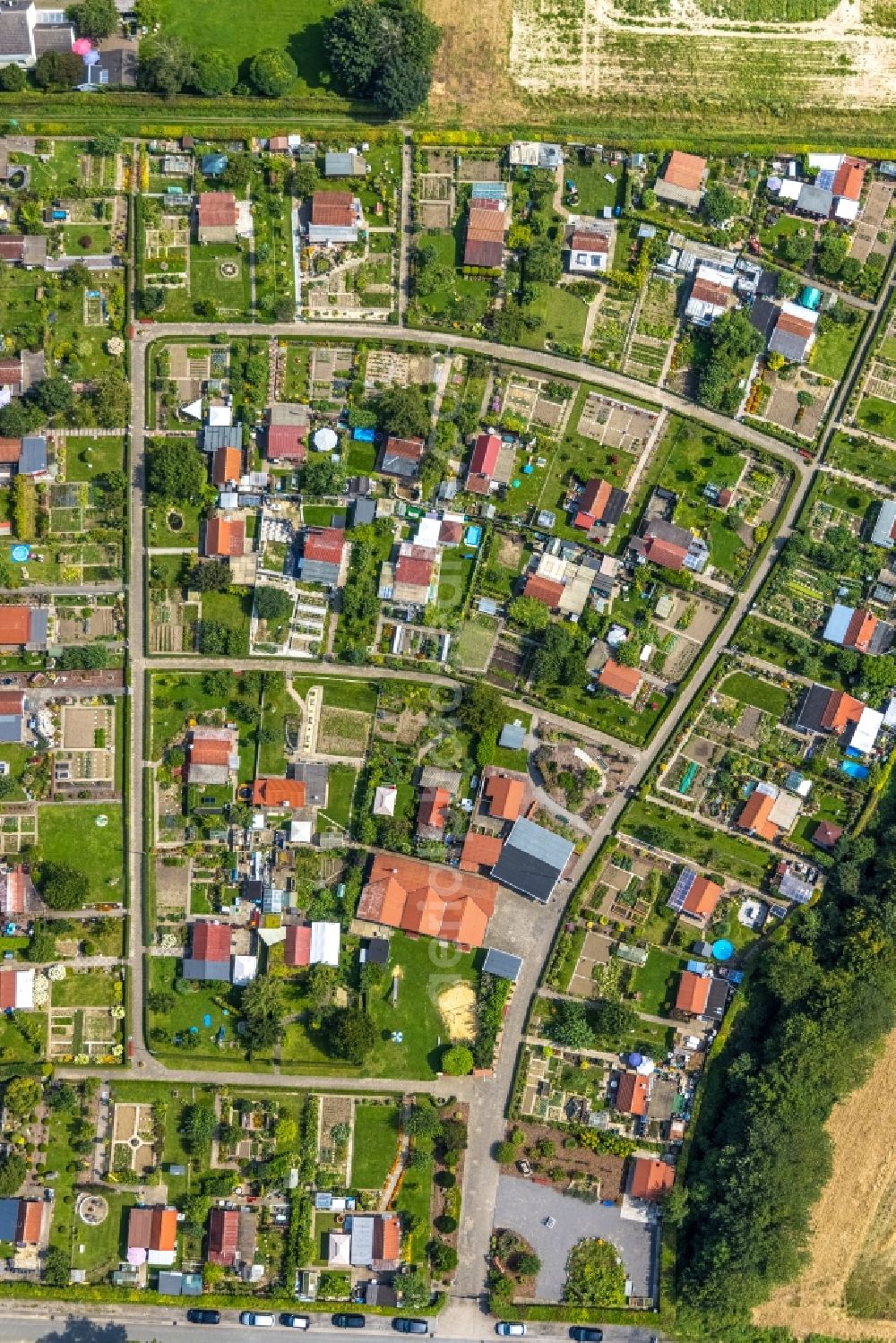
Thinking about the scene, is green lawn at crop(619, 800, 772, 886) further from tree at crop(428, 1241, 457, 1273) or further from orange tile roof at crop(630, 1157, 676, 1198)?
tree at crop(428, 1241, 457, 1273)

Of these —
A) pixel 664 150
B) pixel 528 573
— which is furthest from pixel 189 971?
pixel 664 150

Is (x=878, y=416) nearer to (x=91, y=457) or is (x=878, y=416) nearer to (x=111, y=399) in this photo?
(x=111, y=399)

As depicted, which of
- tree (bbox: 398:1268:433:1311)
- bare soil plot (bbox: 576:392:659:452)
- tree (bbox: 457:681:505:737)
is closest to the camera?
tree (bbox: 398:1268:433:1311)

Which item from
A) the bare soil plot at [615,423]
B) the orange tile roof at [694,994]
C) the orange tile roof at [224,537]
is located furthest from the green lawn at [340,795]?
the bare soil plot at [615,423]

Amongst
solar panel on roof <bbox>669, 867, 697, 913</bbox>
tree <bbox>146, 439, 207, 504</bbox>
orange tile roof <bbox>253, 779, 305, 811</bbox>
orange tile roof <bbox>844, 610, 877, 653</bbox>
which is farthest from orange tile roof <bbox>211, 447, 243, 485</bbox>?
orange tile roof <bbox>844, 610, 877, 653</bbox>

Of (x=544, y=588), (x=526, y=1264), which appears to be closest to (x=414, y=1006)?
(x=526, y=1264)

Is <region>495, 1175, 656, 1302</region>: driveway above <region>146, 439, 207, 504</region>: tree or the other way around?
the other way around
